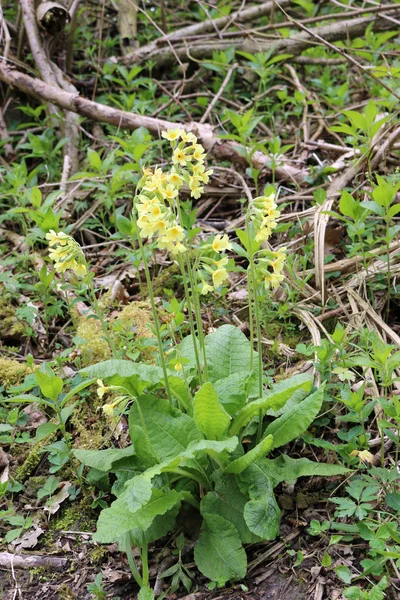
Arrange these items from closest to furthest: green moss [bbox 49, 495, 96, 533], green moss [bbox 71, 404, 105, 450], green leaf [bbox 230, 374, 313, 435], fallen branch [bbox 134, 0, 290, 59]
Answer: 1. green leaf [bbox 230, 374, 313, 435]
2. green moss [bbox 49, 495, 96, 533]
3. green moss [bbox 71, 404, 105, 450]
4. fallen branch [bbox 134, 0, 290, 59]

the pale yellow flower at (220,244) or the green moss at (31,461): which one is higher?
the pale yellow flower at (220,244)

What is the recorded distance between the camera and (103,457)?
2467 mm

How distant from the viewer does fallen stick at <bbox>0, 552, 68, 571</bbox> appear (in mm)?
2359

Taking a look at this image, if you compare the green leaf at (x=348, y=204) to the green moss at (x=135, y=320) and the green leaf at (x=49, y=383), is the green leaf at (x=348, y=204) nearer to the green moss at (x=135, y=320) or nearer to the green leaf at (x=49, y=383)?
the green moss at (x=135, y=320)

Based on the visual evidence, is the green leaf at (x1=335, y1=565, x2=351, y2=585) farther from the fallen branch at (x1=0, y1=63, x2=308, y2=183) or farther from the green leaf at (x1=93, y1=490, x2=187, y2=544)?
the fallen branch at (x1=0, y1=63, x2=308, y2=183)

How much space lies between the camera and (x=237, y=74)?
5684 millimetres

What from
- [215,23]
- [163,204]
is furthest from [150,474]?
[215,23]

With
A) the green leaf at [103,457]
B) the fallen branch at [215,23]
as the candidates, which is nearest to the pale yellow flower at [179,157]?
the green leaf at [103,457]

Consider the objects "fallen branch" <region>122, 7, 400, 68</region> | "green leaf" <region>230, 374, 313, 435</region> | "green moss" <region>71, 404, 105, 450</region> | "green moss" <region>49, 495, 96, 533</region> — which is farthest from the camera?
"fallen branch" <region>122, 7, 400, 68</region>

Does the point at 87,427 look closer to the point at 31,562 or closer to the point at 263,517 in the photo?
the point at 31,562

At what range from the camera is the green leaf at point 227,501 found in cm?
230

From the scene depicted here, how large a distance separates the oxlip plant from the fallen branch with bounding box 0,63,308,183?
196 cm

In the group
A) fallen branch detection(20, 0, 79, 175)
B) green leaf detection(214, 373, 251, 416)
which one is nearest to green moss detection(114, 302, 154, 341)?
green leaf detection(214, 373, 251, 416)

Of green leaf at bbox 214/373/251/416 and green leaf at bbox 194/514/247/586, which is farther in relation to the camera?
green leaf at bbox 214/373/251/416
